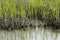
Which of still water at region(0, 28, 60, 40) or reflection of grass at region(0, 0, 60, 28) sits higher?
reflection of grass at region(0, 0, 60, 28)

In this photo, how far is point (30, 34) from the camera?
2510mm

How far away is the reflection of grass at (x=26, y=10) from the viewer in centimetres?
249

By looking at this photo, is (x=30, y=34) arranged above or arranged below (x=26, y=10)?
below

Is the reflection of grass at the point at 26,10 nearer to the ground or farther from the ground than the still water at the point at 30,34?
farther from the ground

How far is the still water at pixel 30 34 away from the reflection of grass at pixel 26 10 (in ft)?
0.37

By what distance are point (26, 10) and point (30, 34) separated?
0.97 feet

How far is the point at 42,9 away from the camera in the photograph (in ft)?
8.25

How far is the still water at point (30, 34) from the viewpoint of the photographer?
2.50 metres

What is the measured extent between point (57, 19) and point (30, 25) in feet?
1.10

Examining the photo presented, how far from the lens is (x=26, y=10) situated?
2516mm

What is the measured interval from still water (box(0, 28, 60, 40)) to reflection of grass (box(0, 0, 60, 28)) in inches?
4.5

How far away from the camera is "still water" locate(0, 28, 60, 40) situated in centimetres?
250

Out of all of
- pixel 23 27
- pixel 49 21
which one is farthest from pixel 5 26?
pixel 49 21

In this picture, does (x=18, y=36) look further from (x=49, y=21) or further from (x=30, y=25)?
(x=49, y=21)
